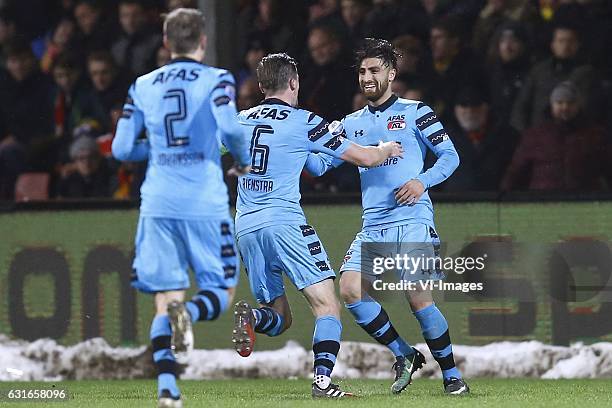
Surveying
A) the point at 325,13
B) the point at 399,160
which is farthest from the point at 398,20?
the point at 399,160

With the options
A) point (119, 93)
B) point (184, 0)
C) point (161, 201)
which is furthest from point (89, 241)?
point (161, 201)

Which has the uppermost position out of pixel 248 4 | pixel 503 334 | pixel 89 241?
pixel 248 4

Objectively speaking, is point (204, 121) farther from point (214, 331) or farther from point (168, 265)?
point (214, 331)

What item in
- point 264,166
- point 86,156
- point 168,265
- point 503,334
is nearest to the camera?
point 168,265

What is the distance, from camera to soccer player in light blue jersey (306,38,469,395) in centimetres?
866

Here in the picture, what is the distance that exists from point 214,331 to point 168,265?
3757 mm

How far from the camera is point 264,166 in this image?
27.0 feet

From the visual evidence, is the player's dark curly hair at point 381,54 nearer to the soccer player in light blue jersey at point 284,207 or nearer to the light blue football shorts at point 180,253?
the soccer player in light blue jersey at point 284,207

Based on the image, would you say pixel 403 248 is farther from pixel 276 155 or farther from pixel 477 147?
pixel 477 147

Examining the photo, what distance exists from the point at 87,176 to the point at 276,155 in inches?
144

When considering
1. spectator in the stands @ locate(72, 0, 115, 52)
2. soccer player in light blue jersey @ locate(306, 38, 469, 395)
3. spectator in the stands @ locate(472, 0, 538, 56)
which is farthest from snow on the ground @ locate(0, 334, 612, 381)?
spectator in the stands @ locate(72, 0, 115, 52)

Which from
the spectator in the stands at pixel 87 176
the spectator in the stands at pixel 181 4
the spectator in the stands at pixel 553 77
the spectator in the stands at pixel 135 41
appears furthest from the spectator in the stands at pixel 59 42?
the spectator in the stands at pixel 553 77

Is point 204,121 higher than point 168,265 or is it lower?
higher

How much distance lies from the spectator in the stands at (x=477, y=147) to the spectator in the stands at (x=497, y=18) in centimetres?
67
